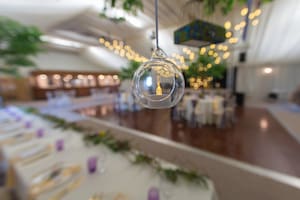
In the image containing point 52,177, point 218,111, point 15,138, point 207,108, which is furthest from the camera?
point 207,108

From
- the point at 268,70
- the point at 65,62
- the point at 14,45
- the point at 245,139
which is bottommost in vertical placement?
the point at 245,139

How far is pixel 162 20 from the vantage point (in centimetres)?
153

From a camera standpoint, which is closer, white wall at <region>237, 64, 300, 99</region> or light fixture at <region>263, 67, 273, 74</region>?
white wall at <region>237, 64, 300, 99</region>

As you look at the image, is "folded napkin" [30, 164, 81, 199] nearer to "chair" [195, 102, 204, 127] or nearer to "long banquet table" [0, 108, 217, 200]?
"long banquet table" [0, 108, 217, 200]

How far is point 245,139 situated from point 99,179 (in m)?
3.52

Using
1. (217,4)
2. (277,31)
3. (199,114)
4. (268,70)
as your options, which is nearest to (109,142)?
(217,4)

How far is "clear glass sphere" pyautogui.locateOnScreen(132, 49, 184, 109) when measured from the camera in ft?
3.05

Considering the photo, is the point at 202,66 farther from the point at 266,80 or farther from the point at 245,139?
the point at 266,80

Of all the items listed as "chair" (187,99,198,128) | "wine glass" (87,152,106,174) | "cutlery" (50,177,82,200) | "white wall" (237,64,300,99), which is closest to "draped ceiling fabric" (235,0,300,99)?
"white wall" (237,64,300,99)

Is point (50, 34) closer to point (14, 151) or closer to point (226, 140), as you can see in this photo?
point (14, 151)

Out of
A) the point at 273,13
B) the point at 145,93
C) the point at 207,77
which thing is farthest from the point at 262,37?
the point at 145,93

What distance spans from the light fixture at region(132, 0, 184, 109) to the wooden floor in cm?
243

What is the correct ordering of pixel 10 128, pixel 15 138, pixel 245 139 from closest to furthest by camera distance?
pixel 15 138 < pixel 10 128 < pixel 245 139

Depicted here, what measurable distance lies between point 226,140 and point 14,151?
3774mm
